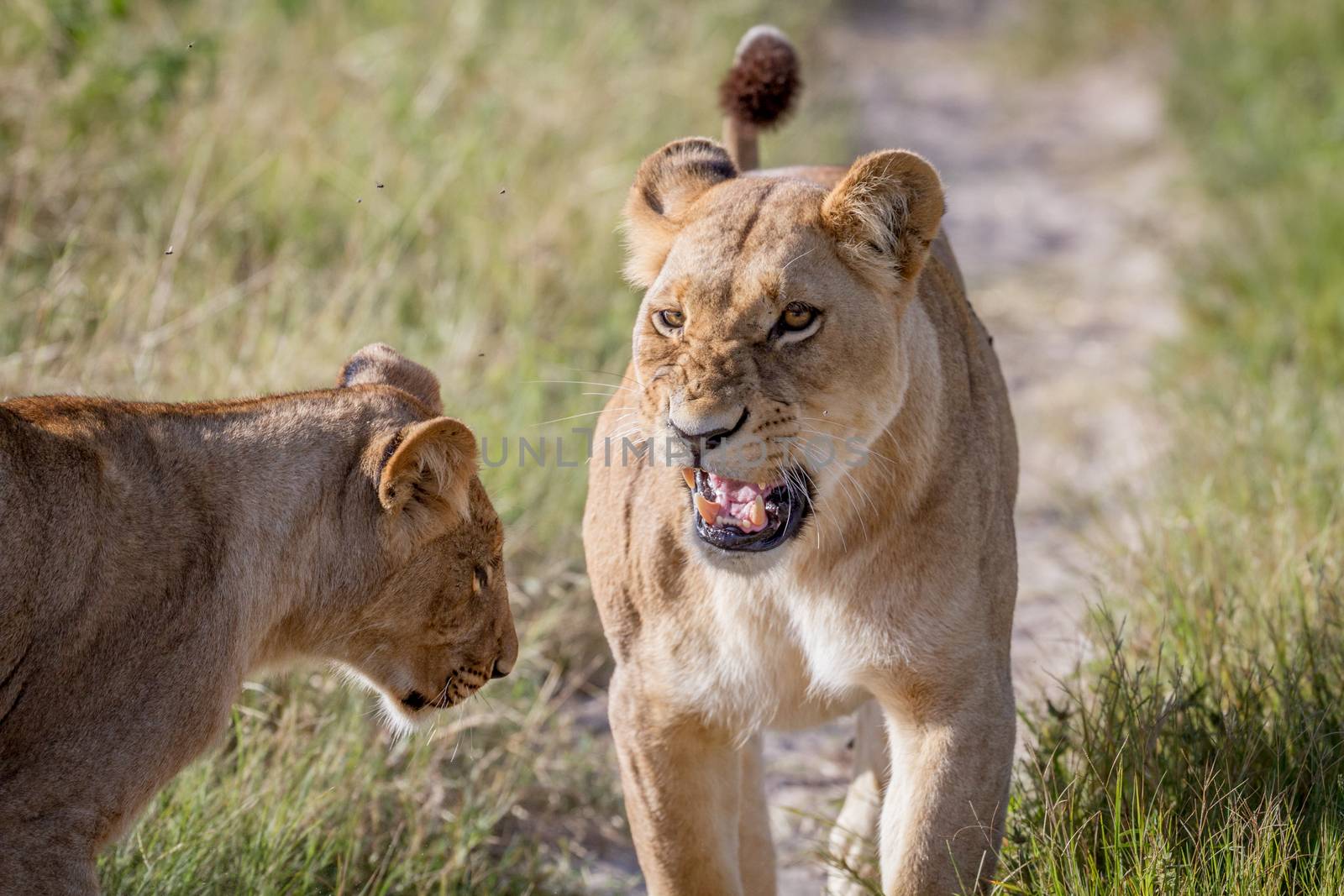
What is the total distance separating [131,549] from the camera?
9.39 ft

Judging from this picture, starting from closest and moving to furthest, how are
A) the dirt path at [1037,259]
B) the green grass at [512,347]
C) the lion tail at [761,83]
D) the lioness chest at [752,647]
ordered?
1. the lioness chest at [752,647]
2. the green grass at [512,347]
3. the lion tail at [761,83]
4. the dirt path at [1037,259]

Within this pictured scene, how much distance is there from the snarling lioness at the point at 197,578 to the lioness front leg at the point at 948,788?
2.93ft

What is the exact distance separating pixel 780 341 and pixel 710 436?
242 mm

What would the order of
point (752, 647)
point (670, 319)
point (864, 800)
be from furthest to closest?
point (864, 800) < point (752, 647) < point (670, 319)

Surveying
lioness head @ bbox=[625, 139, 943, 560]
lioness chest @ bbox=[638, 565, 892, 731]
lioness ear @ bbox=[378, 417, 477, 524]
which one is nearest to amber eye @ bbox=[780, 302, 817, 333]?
lioness head @ bbox=[625, 139, 943, 560]

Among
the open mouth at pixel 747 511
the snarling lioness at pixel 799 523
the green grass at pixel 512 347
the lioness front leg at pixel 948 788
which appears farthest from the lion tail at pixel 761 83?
the lioness front leg at pixel 948 788

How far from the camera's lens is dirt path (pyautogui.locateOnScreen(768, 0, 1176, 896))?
4938mm

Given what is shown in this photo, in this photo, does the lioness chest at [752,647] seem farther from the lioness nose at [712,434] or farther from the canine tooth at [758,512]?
the lioness nose at [712,434]

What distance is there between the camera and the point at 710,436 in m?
2.88

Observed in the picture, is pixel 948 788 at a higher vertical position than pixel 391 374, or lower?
lower

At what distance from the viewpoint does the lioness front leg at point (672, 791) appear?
10.8 ft

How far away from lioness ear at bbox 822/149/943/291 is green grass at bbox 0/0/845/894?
5.48ft

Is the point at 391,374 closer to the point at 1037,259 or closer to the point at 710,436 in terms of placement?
the point at 710,436

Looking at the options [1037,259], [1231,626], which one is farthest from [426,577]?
[1037,259]
